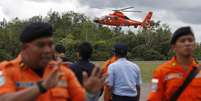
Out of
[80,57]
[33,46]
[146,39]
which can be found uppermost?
[33,46]

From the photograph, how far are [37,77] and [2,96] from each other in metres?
0.33

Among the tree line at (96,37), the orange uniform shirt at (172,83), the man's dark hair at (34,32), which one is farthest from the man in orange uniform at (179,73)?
the tree line at (96,37)

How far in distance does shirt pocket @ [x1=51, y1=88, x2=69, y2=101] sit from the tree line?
59.3 m

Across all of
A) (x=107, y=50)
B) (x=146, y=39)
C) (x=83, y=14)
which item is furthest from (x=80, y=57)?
(x=83, y=14)

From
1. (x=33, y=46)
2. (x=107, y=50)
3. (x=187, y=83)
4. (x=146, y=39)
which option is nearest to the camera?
(x=33, y=46)

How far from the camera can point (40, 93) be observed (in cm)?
412

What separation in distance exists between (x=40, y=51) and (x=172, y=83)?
7.93 ft

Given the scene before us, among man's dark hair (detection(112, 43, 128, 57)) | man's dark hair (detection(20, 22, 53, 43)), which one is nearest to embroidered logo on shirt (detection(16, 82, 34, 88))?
man's dark hair (detection(20, 22, 53, 43))

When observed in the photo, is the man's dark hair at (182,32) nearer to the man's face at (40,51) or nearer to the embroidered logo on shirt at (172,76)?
the embroidered logo on shirt at (172,76)

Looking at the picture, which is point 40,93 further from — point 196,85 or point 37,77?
point 196,85

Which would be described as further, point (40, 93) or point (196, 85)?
point (196, 85)

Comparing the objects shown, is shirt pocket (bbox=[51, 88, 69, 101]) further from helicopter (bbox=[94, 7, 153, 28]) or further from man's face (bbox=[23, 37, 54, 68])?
helicopter (bbox=[94, 7, 153, 28])

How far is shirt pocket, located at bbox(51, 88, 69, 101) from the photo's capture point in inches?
178

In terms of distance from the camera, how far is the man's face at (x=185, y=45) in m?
6.27
